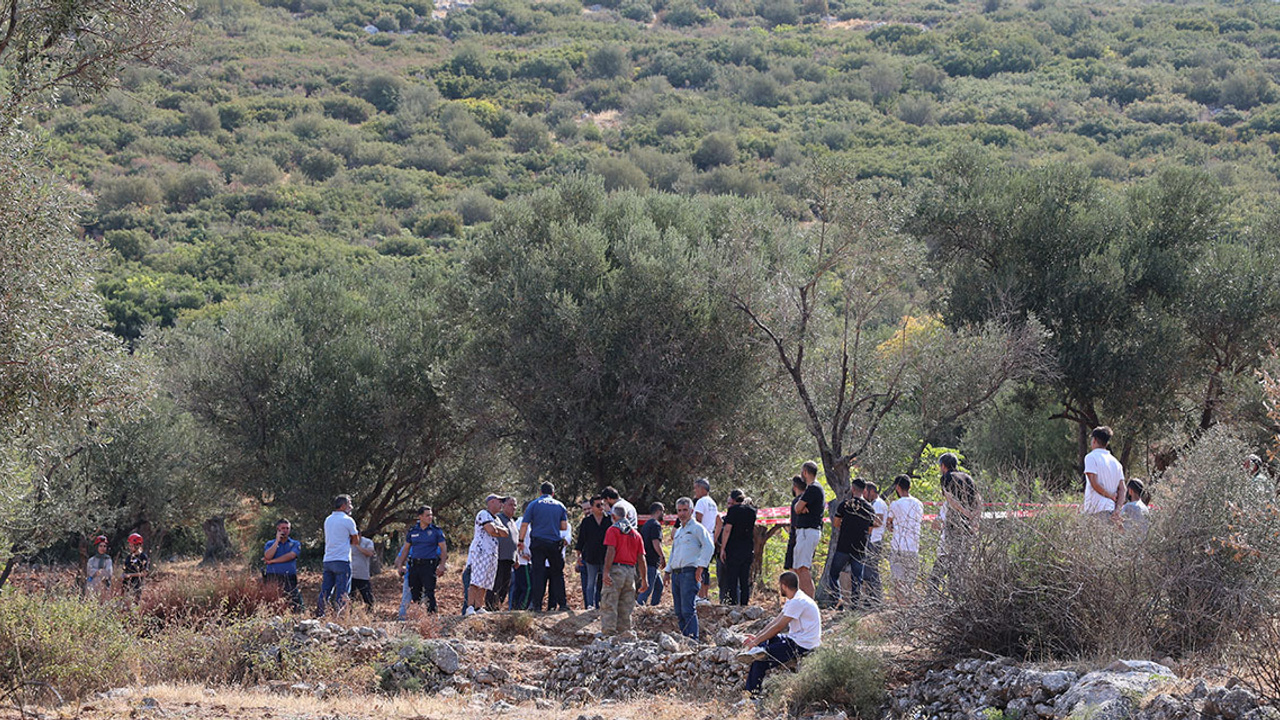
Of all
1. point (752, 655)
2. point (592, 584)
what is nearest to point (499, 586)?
point (592, 584)

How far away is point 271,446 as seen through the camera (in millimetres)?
24156

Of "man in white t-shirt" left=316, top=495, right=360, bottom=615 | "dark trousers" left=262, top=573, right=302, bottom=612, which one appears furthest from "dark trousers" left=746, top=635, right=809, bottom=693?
"dark trousers" left=262, top=573, right=302, bottom=612

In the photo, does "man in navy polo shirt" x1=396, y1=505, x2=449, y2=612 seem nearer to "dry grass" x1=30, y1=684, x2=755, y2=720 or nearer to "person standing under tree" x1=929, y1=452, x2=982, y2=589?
"dry grass" x1=30, y1=684, x2=755, y2=720

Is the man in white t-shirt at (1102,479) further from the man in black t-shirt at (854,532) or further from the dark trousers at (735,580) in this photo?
the dark trousers at (735,580)

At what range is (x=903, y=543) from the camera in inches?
500

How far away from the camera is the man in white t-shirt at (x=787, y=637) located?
35.3ft

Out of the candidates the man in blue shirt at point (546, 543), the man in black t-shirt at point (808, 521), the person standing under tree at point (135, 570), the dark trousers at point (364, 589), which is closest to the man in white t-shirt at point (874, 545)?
the man in black t-shirt at point (808, 521)

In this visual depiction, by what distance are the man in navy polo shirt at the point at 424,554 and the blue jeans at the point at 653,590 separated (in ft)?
9.56

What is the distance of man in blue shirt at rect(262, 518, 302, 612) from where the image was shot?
15.5 metres

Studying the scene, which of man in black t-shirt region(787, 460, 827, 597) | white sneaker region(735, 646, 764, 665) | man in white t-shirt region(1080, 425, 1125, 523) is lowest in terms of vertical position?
white sneaker region(735, 646, 764, 665)

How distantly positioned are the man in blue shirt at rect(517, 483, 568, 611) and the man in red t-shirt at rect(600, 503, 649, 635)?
130 cm

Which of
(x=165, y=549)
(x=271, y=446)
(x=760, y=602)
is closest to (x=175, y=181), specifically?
(x=165, y=549)

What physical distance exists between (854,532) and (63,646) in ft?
29.3

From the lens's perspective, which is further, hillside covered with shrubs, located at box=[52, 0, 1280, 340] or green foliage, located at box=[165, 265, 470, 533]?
hillside covered with shrubs, located at box=[52, 0, 1280, 340]
